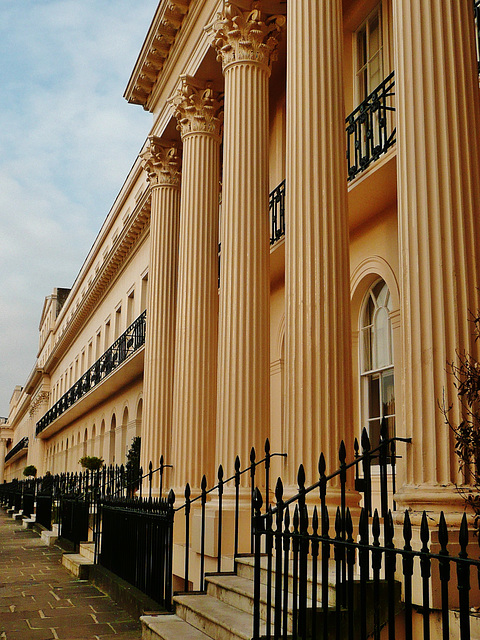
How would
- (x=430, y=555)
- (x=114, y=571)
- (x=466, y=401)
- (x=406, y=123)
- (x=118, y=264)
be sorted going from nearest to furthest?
(x=430, y=555)
(x=466, y=401)
(x=406, y=123)
(x=114, y=571)
(x=118, y=264)

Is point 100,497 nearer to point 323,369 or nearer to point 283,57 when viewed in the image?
→ point 323,369

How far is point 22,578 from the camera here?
11547 mm

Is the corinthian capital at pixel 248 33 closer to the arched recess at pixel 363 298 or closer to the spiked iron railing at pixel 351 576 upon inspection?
the arched recess at pixel 363 298

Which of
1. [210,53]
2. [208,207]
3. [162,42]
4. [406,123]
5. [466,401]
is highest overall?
[162,42]

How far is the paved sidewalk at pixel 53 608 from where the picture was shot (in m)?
7.32

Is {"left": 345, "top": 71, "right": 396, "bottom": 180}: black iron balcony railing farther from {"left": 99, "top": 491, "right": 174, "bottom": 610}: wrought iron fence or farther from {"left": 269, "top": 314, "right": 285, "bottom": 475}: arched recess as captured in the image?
{"left": 99, "top": 491, "right": 174, "bottom": 610}: wrought iron fence

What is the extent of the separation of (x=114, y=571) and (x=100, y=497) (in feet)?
6.15

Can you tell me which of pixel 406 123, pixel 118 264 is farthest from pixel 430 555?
pixel 118 264

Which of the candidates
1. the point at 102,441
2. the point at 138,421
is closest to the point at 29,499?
the point at 102,441

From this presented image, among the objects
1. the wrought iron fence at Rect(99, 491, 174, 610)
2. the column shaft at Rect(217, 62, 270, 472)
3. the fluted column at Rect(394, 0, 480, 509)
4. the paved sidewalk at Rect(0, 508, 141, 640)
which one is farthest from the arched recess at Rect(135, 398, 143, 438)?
the fluted column at Rect(394, 0, 480, 509)

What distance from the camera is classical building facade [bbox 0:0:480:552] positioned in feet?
18.9

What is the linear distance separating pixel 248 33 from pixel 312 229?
4359 millimetres

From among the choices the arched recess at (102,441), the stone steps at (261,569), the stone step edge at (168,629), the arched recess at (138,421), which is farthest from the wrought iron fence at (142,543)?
the arched recess at (102,441)

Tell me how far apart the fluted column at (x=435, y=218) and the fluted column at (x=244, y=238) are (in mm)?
4099
